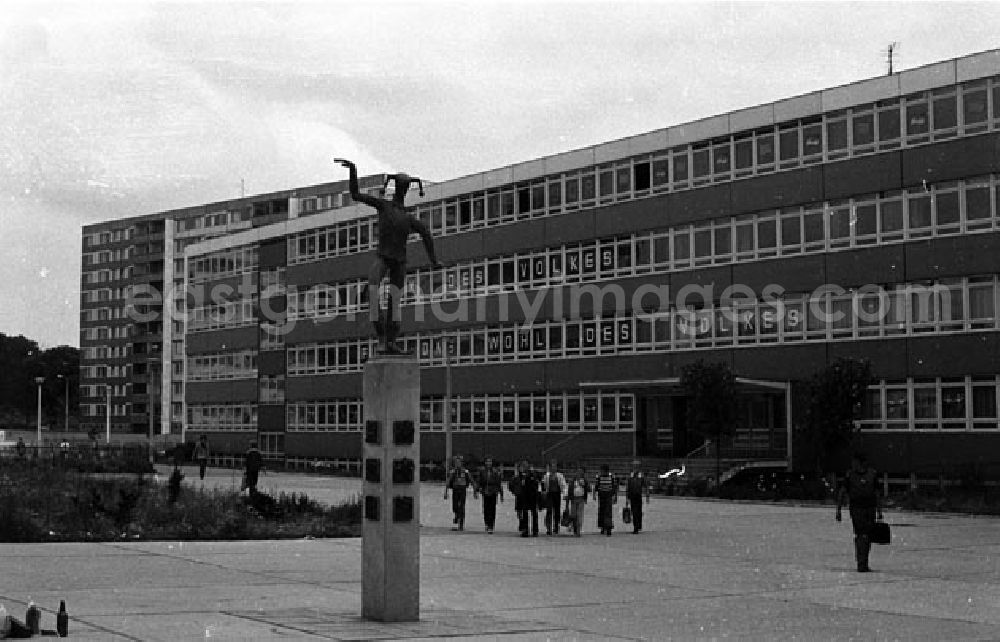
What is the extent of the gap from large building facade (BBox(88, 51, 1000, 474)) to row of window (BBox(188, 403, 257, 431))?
18.6 ft

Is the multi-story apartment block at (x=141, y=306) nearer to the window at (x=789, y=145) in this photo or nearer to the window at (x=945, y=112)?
the window at (x=789, y=145)

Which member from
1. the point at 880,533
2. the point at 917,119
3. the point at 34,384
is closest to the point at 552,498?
the point at 880,533

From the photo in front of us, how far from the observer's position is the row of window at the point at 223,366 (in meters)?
92.8

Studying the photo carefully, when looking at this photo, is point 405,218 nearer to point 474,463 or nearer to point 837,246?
point 837,246

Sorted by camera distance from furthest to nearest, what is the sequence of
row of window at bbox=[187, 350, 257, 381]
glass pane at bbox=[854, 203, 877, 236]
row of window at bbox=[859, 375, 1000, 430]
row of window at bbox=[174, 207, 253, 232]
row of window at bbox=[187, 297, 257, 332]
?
1. row of window at bbox=[174, 207, 253, 232]
2. row of window at bbox=[187, 297, 257, 332]
3. row of window at bbox=[187, 350, 257, 381]
4. glass pane at bbox=[854, 203, 877, 236]
5. row of window at bbox=[859, 375, 1000, 430]

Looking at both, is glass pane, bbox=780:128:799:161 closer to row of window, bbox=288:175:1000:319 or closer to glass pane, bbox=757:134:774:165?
glass pane, bbox=757:134:774:165

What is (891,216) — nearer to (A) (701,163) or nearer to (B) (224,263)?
(A) (701,163)

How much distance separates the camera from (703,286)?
58.9m

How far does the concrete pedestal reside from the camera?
14875 millimetres

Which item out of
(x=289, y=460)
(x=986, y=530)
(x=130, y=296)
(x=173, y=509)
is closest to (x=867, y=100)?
(x=986, y=530)

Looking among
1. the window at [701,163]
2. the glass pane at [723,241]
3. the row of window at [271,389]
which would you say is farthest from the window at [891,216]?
the row of window at [271,389]

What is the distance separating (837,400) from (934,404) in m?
4.35

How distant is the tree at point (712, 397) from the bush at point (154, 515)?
67.8 ft

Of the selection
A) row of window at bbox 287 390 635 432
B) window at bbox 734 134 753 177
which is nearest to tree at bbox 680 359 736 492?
window at bbox 734 134 753 177
